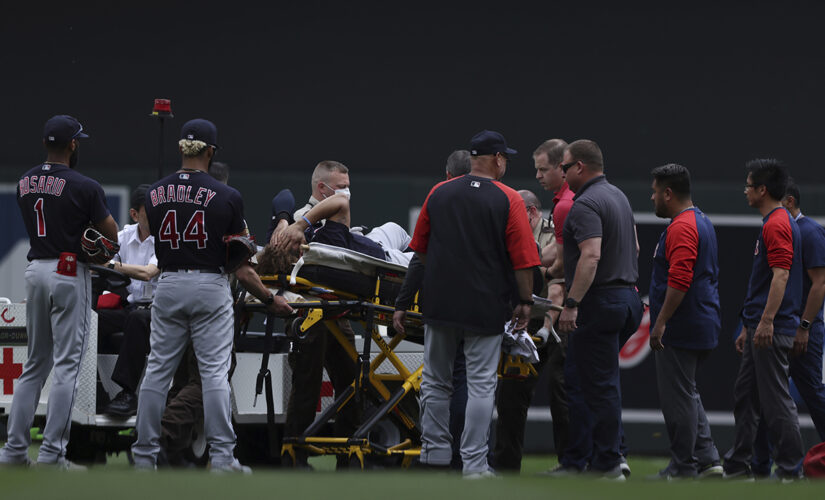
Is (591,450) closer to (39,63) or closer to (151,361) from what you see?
(151,361)

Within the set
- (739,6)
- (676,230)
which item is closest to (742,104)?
(739,6)

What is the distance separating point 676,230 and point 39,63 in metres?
6.55

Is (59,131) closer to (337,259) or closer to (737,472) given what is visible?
(337,259)

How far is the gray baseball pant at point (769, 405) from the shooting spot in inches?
297

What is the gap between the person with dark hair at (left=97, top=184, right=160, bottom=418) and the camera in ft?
25.2

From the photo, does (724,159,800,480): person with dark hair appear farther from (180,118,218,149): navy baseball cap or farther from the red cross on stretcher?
(180,118,218,149): navy baseball cap

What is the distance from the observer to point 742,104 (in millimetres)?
11508

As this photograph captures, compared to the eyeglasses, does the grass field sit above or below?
below

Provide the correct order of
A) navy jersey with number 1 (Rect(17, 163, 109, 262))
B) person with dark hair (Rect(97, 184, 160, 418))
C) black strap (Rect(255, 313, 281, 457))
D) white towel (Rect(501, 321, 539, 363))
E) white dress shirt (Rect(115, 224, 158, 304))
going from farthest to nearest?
white dress shirt (Rect(115, 224, 158, 304)), person with dark hair (Rect(97, 184, 160, 418)), black strap (Rect(255, 313, 281, 457)), white towel (Rect(501, 321, 539, 363)), navy jersey with number 1 (Rect(17, 163, 109, 262))

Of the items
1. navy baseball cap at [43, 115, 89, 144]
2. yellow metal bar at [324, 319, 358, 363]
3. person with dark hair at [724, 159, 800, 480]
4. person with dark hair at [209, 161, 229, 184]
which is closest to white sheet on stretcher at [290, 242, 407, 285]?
yellow metal bar at [324, 319, 358, 363]

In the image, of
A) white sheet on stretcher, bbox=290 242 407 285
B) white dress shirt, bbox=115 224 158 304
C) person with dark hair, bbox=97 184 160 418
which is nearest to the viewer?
white sheet on stretcher, bbox=290 242 407 285

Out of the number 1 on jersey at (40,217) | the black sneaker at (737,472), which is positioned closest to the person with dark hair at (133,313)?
the number 1 on jersey at (40,217)

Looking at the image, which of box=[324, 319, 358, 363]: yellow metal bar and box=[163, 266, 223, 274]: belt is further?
box=[324, 319, 358, 363]: yellow metal bar

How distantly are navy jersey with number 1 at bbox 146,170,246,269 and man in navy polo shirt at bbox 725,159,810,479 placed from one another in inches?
135
